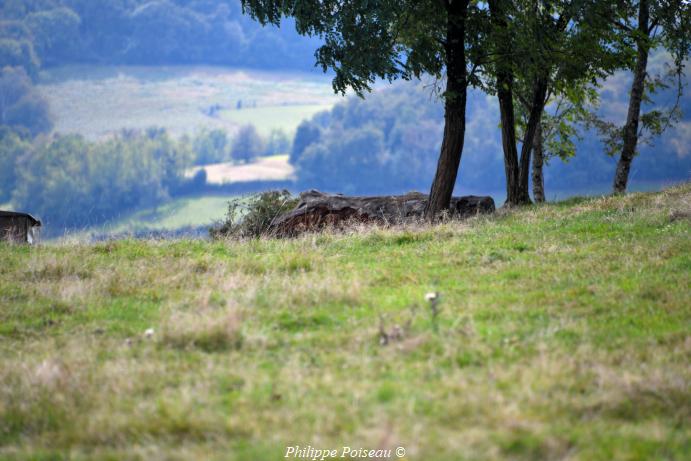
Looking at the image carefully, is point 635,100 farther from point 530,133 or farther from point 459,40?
point 459,40

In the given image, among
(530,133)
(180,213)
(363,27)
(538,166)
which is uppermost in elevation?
(363,27)

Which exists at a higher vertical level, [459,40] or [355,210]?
[459,40]

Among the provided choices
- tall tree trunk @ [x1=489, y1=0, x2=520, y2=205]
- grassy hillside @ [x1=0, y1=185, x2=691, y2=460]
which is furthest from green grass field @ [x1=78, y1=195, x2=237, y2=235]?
grassy hillside @ [x1=0, y1=185, x2=691, y2=460]

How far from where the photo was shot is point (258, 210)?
81.5 ft

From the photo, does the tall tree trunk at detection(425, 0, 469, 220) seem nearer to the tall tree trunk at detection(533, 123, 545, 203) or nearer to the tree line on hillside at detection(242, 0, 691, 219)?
the tree line on hillside at detection(242, 0, 691, 219)

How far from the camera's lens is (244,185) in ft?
625

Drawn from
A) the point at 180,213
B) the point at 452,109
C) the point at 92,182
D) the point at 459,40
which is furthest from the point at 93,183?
the point at 459,40

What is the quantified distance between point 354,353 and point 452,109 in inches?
587

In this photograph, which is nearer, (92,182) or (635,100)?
(635,100)

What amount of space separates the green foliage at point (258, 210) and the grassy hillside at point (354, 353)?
10331mm

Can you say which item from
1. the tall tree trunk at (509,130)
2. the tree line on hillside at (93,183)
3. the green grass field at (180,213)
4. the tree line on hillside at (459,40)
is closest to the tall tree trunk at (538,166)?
the tall tree trunk at (509,130)

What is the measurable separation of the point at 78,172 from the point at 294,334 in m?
193

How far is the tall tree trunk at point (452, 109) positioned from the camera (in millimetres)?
20812

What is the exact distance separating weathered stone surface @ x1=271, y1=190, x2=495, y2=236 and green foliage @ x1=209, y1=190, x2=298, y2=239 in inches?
53.5
